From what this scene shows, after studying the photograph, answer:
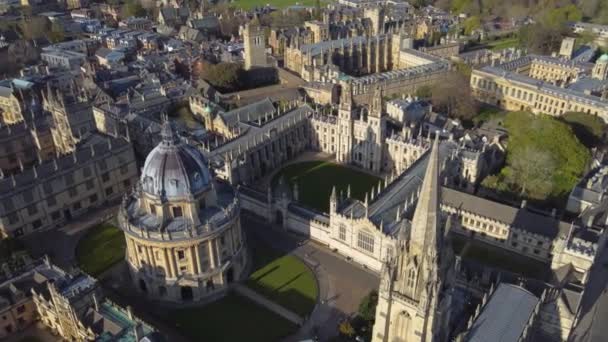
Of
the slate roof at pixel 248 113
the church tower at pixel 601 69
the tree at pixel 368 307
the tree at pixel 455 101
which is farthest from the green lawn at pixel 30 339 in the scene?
the church tower at pixel 601 69

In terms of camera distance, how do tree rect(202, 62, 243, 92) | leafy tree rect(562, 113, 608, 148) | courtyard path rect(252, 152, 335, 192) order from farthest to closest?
tree rect(202, 62, 243, 92) → leafy tree rect(562, 113, 608, 148) → courtyard path rect(252, 152, 335, 192)

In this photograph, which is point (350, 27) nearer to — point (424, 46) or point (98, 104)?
point (424, 46)

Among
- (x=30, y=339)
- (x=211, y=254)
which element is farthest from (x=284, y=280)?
(x=30, y=339)

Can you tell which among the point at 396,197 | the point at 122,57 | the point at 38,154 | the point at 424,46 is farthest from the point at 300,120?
the point at 424,46

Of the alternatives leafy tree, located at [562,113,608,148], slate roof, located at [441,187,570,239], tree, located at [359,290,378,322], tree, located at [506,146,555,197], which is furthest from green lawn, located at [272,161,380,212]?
leafy tree, located at [562,113,608,148]

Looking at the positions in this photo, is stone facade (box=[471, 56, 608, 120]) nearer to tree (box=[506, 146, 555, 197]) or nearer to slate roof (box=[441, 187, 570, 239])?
tree (box=[506, 146, 555, 197])

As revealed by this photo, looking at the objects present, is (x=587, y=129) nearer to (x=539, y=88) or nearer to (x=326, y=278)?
(x=539, y=88)

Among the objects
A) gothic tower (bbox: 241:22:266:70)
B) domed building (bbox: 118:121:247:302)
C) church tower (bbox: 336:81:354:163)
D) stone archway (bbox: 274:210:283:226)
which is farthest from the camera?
gothic tower (bbox: 241:22:266:70)
